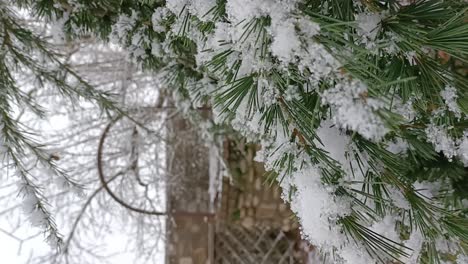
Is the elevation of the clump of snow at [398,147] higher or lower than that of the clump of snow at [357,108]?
higher

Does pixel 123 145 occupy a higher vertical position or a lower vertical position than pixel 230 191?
higher

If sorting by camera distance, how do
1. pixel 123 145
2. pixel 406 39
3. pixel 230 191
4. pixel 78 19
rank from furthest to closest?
pixel 123 145, pixel 230 191, pixel 78 19, pixel 406 39

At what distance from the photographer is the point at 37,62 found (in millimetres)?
1176

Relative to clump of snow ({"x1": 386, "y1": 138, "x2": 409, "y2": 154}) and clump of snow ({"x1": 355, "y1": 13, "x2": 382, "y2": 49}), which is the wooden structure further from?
clump of snow ({"x1": 355, "y1": 13, "x2": 382, "y2": 49})

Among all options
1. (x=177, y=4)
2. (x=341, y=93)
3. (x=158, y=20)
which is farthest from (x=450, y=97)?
(x=158, y=20)

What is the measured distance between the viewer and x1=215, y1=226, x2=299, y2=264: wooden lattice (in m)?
2.20

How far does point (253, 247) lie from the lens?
225 centimetres

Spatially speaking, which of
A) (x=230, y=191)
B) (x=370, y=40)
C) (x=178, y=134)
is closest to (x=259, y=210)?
(x=230, y=191)

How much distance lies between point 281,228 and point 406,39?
1.73 meters

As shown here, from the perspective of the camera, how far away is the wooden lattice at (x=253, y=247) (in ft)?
7.21

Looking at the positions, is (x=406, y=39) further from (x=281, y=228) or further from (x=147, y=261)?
(x=147, y=261)

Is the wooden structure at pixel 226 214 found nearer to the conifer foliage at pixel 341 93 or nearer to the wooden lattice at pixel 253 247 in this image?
the wooden lattice at pixel 253 247

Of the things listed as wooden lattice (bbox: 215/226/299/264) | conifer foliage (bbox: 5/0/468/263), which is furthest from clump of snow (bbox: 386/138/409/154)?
wooden lattice (bbox: 215/226/299/264)

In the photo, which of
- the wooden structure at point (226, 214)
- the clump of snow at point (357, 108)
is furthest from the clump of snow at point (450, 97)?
the wooden structure at point (226, 214)
